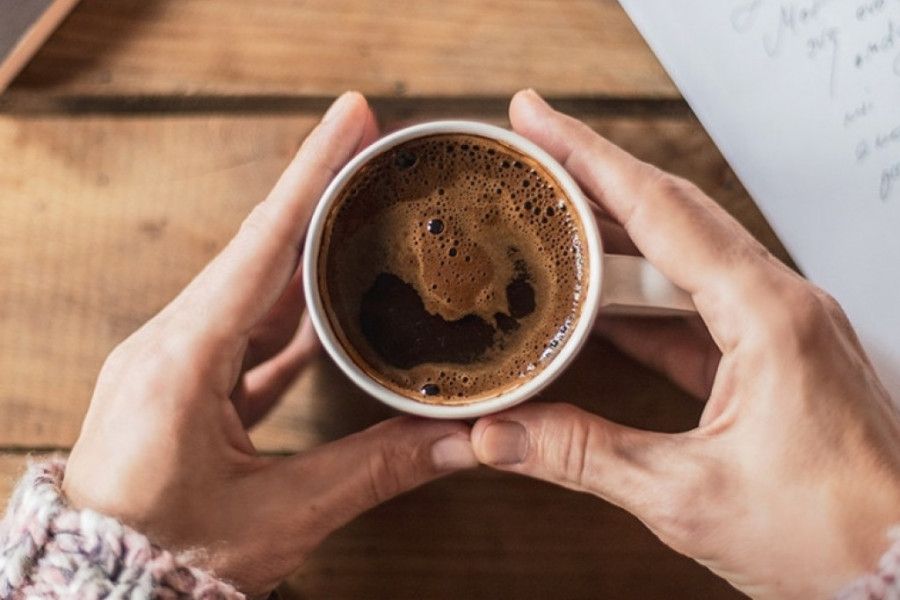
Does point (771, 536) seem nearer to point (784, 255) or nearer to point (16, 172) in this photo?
point (784, 255)

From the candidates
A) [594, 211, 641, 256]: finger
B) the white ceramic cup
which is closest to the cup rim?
the white ceramic cup

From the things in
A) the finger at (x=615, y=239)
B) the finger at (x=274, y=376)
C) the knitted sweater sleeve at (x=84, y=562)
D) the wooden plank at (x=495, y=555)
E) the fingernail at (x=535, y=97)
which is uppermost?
the fingernail at (x=535, y=97)

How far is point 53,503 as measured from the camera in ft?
1.68

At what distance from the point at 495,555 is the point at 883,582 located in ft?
0.84

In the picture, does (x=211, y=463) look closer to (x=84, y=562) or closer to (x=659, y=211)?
(x=84, y=562)

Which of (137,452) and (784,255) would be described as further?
(784,255)

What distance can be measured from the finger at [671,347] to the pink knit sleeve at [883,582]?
0.17 metres

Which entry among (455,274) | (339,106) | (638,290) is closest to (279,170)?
(339,106)

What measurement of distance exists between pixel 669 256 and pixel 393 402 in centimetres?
18

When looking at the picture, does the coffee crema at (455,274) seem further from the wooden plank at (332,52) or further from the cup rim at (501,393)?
the wooden plank at (332,52)

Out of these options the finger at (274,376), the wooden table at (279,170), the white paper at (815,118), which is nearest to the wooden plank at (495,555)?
the wooden table at (279,170)

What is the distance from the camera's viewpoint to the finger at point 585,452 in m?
0.54

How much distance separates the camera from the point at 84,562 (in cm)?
49

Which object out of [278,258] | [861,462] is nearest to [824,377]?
[861,462]
